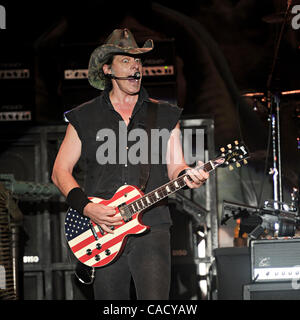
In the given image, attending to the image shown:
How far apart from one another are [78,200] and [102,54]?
40.7 inches

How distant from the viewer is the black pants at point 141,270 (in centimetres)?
364

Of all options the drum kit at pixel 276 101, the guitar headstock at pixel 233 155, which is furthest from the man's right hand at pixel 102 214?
the drum kit at pixel 276 101

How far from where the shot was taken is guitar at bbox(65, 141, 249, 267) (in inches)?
150

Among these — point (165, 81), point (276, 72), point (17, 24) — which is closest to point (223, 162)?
point (276, 72)

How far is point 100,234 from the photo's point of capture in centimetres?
393

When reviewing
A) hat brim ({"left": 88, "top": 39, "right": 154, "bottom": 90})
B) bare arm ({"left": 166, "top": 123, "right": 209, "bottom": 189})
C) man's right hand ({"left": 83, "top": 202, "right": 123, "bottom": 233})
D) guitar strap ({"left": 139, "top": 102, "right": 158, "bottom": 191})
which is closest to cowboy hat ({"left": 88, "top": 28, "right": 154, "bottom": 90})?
hat brim ({"left": 88, "top": 39, "right": 154, "bottom": 90})

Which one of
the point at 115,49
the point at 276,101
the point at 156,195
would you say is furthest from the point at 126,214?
the point at 276,101

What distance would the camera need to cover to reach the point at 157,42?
6656 mm

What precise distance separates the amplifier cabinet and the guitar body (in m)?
1.24

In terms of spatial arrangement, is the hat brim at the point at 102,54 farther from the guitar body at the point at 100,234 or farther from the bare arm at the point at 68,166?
the guitar body at the point at 100,234

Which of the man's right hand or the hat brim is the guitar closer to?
the man's right hand

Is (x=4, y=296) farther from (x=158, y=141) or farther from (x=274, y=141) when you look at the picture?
(x=274, y=141)

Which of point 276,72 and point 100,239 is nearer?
point 100,239
